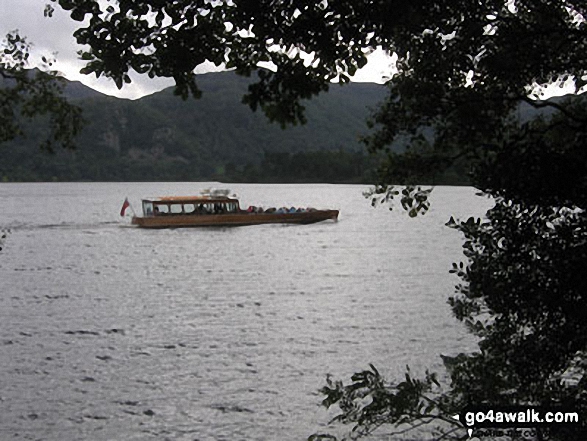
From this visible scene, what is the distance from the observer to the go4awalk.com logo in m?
7.79

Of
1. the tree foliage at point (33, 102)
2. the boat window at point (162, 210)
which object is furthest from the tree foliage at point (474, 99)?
the boat window at point (162, 210)

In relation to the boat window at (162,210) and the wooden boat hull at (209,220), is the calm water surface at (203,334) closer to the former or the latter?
the wooden boat hull at (209,220)

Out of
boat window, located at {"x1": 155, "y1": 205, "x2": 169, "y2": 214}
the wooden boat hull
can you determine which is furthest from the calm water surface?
boat window, located at {"x1": 155, "y1": 205, "x2": 169, "y2": 214}

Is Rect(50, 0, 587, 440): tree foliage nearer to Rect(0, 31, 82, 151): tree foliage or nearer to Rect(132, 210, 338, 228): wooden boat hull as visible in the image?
Rect(0, 31, 82, 151): tree foliage

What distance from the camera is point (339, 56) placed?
7.10 m

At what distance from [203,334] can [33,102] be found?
76.0 feet

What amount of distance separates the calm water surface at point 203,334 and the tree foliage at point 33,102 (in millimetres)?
11629

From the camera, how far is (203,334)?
3145 centimetres

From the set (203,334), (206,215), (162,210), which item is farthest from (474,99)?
(162,210)

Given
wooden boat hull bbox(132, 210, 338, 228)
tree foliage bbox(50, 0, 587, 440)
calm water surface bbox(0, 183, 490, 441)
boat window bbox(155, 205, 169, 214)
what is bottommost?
calm water surface bbox(0, 183, 490, 441)

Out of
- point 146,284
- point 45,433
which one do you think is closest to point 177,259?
point 146,284

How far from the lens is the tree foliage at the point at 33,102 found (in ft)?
30.1

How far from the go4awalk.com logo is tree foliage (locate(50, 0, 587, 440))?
151mm

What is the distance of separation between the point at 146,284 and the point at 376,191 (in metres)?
41.8
